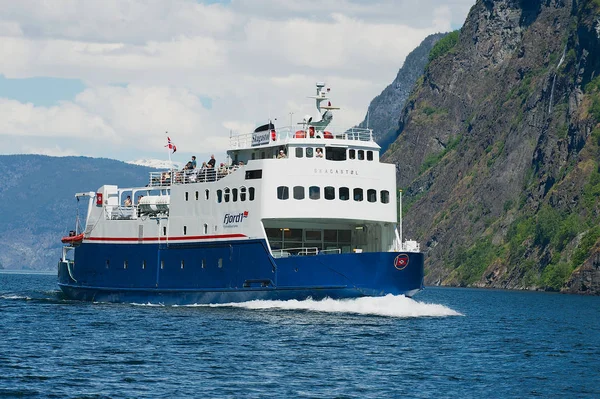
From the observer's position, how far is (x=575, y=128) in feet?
476

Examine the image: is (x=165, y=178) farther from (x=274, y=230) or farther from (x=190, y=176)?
(x=274, y=230)

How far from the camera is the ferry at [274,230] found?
51.6m

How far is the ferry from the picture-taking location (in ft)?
169

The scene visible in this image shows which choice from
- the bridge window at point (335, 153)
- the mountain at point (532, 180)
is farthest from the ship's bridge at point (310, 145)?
the mountain at point (532, 180)

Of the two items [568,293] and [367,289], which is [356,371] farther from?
[568,293]

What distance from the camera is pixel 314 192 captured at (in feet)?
174

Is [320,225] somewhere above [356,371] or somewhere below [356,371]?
above

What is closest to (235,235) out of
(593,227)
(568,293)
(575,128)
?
(568,293)

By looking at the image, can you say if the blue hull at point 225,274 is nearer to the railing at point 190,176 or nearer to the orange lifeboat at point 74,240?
the orange lifeboat at point 74,240

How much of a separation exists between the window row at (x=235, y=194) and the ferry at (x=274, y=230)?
0.06 metres

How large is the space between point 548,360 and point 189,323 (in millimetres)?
16243

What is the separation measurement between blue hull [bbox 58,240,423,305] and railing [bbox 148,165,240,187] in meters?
3.80

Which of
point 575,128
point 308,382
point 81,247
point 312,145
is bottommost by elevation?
point 308,382

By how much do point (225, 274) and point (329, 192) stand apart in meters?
6.90
